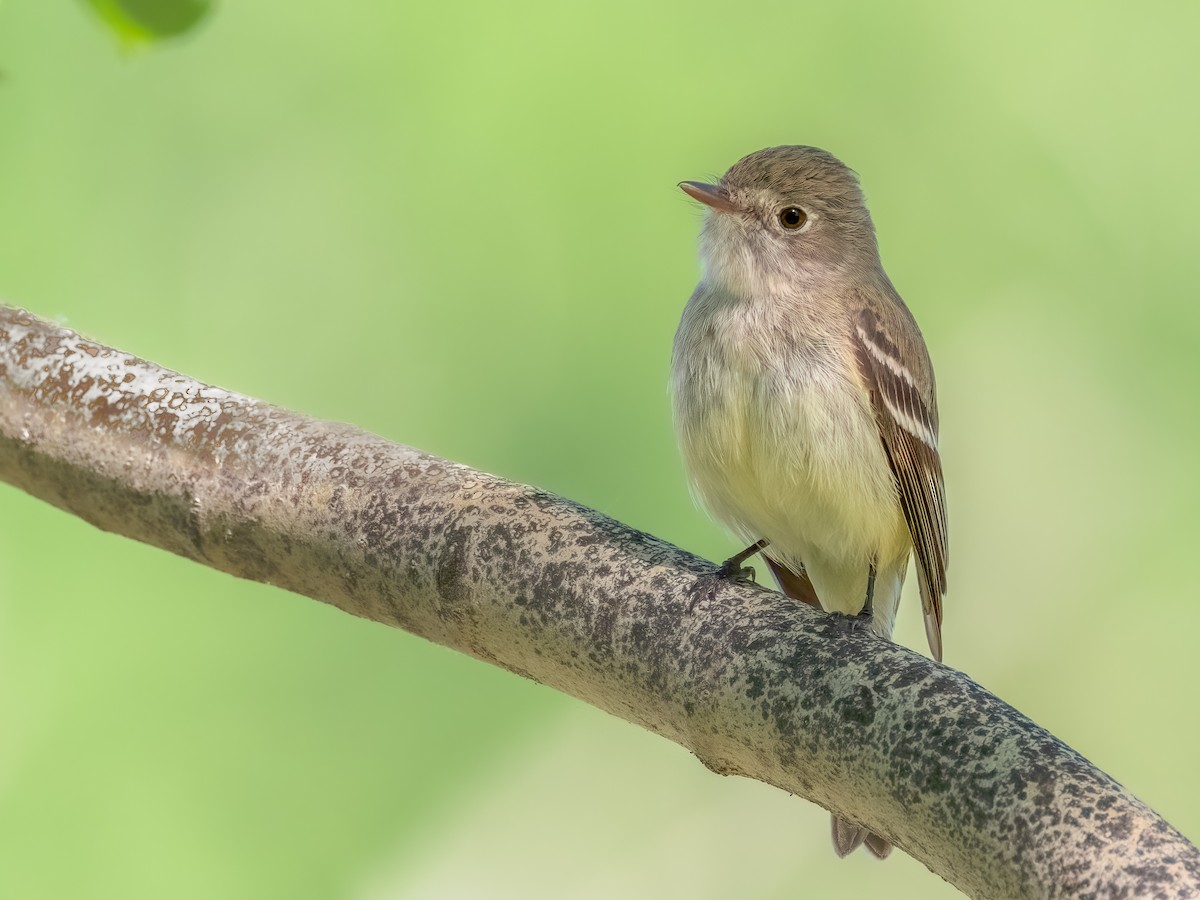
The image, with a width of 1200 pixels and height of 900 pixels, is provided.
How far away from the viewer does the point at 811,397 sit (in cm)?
308

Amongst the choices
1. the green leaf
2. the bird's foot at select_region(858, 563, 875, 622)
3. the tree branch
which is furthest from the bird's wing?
the green leaf

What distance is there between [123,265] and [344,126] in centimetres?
95

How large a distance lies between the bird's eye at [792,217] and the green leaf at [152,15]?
1893 mm

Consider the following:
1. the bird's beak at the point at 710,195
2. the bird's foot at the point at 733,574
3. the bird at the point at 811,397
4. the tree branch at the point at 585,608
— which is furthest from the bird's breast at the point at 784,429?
the tree branch at the point at 585,608

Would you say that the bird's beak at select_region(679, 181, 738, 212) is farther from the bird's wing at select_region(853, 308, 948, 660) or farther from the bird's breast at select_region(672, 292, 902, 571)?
the bird's wing at select_region(853, 308, 948, 660)

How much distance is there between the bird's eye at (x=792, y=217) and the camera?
141 inches

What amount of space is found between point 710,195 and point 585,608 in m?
1.62

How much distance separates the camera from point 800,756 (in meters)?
1.99

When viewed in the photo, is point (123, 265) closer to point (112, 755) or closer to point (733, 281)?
point (112, 755)

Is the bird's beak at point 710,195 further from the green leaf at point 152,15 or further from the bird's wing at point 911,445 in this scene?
the green leaf at point 152,15

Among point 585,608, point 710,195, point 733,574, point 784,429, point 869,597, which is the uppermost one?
point 710,195

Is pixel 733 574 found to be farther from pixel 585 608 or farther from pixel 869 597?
pixel 869 597

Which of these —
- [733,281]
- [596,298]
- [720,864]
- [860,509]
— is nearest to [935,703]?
[860,509]

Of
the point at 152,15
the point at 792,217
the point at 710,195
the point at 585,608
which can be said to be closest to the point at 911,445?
the point at 792,217
